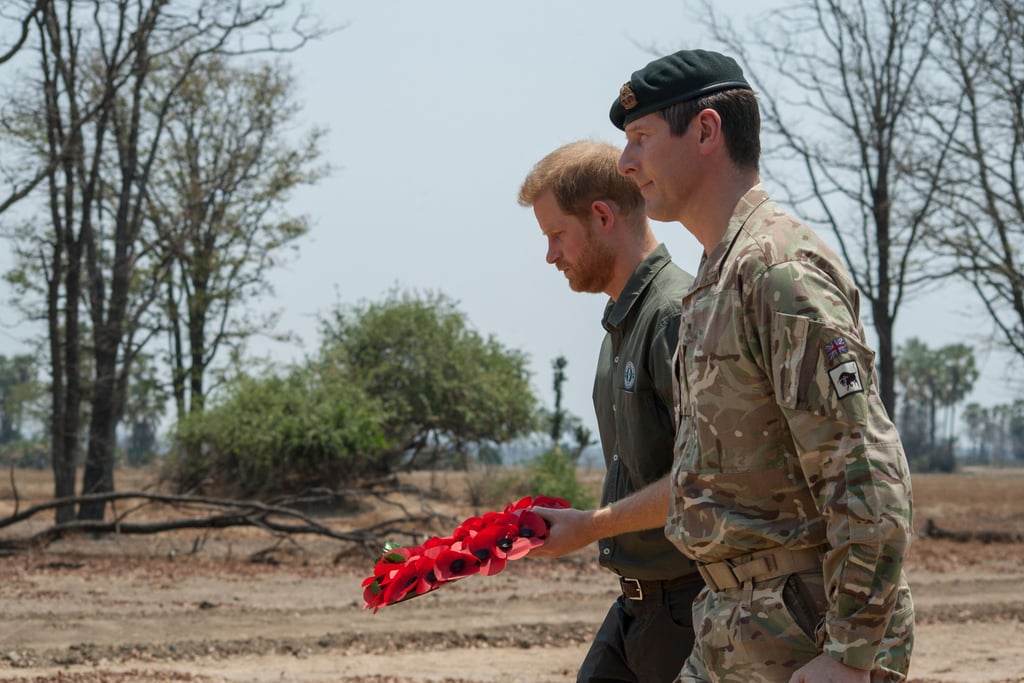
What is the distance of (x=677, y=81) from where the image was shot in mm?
2607

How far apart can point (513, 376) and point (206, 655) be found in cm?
1818

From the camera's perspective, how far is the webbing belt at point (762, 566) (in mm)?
2326

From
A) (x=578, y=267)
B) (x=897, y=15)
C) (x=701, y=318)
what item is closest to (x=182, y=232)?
(x=897, y=15)

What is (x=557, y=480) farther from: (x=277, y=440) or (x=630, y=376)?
(x=630, y=376)

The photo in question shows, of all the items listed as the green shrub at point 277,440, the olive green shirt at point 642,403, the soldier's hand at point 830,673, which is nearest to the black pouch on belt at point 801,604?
the soldier's hand at point 830,673

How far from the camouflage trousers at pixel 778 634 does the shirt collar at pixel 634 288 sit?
149 cm

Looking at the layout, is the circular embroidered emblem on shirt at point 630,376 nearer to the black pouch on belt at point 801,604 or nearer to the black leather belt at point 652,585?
the black leather belt at point 652,585

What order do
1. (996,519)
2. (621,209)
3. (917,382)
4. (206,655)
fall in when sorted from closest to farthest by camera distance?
(621,209) < (206,655) < (996,519) < (917,382)

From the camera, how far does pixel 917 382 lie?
118312 mm

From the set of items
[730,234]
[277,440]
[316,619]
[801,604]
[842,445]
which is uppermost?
[277,440]

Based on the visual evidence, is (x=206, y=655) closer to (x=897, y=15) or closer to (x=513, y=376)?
(x=897, y=15)

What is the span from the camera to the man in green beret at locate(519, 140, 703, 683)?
3449 millimetres

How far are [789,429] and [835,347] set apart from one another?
210 mm

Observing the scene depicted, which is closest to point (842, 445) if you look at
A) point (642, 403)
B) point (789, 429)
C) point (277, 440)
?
point (789, 429)
